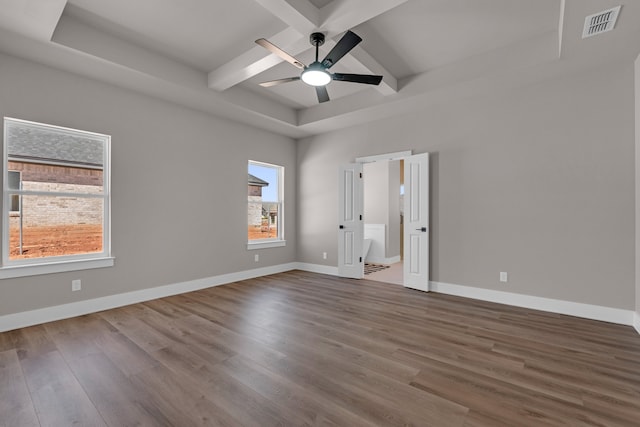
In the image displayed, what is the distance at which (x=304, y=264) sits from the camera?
628 cm

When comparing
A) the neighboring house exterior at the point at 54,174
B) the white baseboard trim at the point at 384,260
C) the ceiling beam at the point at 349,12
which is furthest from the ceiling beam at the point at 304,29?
the white baseboard trim at the point at 384,260

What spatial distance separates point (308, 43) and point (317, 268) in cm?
418

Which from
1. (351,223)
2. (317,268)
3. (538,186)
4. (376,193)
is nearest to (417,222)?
(351,223)

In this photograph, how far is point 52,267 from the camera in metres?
3.31

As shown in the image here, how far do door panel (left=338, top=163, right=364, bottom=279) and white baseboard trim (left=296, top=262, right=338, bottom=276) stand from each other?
0.64ft

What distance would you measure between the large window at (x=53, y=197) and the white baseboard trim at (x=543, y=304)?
15.8 feet

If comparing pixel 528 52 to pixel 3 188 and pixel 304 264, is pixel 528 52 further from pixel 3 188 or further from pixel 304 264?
pixel 3 188

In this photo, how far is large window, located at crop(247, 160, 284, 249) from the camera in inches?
224

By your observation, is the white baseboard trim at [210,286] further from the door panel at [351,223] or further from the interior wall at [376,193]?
the interior wall at [376,193]

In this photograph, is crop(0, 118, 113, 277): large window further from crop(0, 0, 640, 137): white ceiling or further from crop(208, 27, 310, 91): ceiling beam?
crop(208, 27, 310, 91): ceiling beam

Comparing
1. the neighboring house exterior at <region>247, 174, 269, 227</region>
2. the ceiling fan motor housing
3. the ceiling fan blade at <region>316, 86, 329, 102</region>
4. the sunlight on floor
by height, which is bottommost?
the sunlight on floor

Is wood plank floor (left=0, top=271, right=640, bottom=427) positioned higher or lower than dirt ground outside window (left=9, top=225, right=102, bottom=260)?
lower

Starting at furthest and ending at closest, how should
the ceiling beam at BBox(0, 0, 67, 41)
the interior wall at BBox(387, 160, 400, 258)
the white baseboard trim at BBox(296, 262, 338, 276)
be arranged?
the interior wall at BBox(387, 160, 400, 258) → the white baseboard trim at BBox(296, 262, 338, 276) → the ceiling beam at BBox(0, 0, 67, 41)

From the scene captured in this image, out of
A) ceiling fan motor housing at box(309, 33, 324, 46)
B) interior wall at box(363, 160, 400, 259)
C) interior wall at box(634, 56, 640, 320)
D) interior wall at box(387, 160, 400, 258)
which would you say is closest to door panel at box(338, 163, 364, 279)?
interior wall at box(363, 160, 400, 259)
